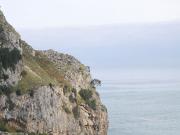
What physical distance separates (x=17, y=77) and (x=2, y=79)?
7.65 feet

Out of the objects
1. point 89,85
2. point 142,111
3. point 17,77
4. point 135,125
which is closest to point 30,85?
point 17,77

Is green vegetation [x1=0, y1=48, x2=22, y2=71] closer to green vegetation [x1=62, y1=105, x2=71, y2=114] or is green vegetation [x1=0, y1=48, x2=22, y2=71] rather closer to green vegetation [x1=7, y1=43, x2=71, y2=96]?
green vegetation [x1=7, y1=43, x2=71, y2=96]

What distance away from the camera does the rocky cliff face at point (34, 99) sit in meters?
76.1

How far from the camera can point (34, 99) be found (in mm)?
77375

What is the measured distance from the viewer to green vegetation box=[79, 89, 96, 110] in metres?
95.0

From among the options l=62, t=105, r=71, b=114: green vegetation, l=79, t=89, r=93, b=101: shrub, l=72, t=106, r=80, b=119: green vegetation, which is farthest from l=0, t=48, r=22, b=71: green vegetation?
l=79, t=89, r=93, b=101: shrub

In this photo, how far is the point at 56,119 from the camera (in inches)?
3167

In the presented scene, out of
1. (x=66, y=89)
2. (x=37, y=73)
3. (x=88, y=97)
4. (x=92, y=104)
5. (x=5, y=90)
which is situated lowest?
(x=5, y=90)

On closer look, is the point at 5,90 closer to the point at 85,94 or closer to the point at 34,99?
the point at 34,99

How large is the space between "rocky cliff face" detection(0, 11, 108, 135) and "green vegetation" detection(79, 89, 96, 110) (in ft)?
4.52

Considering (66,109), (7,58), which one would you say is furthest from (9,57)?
(66,109)

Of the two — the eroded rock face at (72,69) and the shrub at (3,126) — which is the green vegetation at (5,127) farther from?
the eroded rock face at (72,69)

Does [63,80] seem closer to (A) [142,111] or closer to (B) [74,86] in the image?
(B) [74,86]

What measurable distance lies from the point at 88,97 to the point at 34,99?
20.4 m
